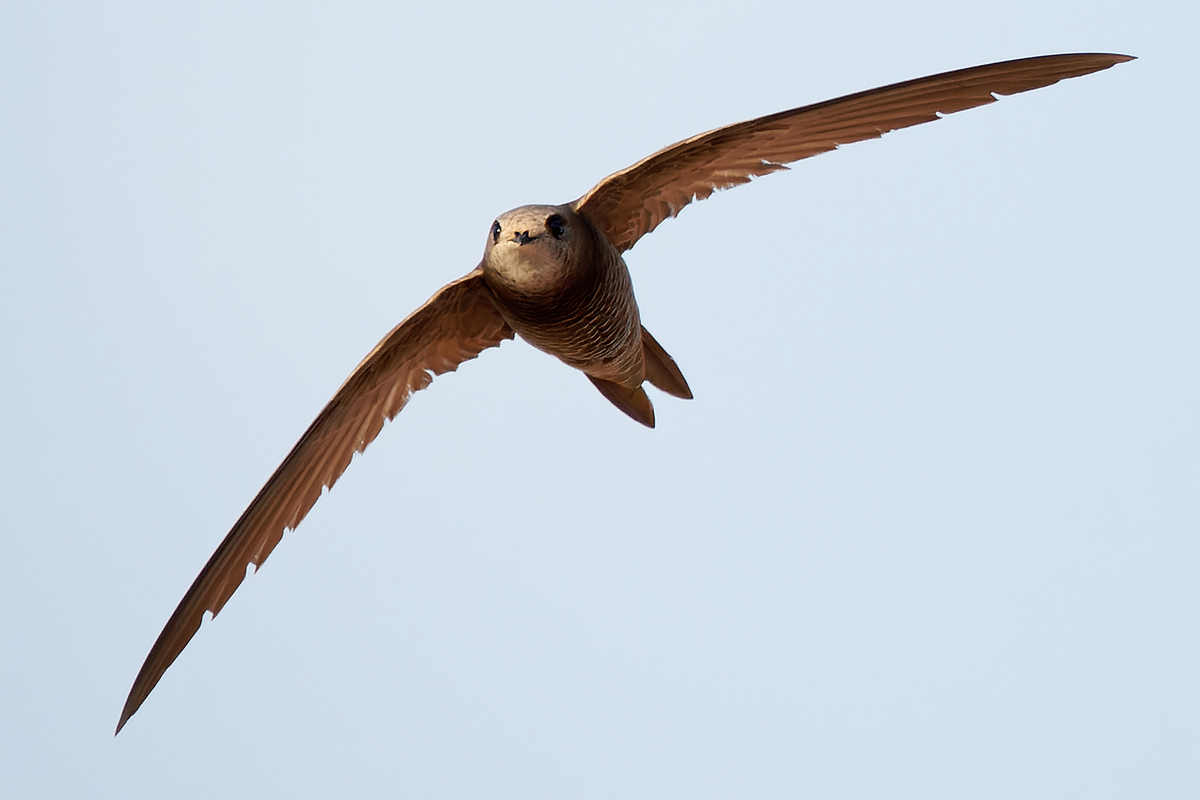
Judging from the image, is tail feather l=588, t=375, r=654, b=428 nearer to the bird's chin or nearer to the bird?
the bird

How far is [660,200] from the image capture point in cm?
200

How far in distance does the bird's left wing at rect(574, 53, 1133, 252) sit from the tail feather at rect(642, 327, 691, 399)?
0.77 feet

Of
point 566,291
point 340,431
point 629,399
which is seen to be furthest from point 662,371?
point 340,431

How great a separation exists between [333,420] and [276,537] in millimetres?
222

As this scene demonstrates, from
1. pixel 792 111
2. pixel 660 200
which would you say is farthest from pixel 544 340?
pixel 792 111

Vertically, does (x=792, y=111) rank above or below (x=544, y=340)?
above

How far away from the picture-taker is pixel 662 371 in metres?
2.26

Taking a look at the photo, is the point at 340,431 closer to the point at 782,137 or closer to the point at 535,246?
the point at 535,246

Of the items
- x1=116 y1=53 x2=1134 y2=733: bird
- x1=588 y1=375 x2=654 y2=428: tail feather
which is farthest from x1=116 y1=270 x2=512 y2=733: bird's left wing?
x1=588 y1=375 x2=654 y2=428: tail feather

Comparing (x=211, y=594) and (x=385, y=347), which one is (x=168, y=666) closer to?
(x=211, y=594)

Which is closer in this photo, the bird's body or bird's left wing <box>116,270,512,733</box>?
the bird's body

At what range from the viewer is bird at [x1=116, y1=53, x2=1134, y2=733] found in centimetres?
174

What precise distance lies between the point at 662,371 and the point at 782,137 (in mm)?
564

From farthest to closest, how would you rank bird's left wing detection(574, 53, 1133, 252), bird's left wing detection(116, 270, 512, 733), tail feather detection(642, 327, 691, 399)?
tail feather detection(642, 327, 691, 399), bird's left wing detection(116, 270, 512, 733), bird's left wing detection(574, 53, 1133, 252)
